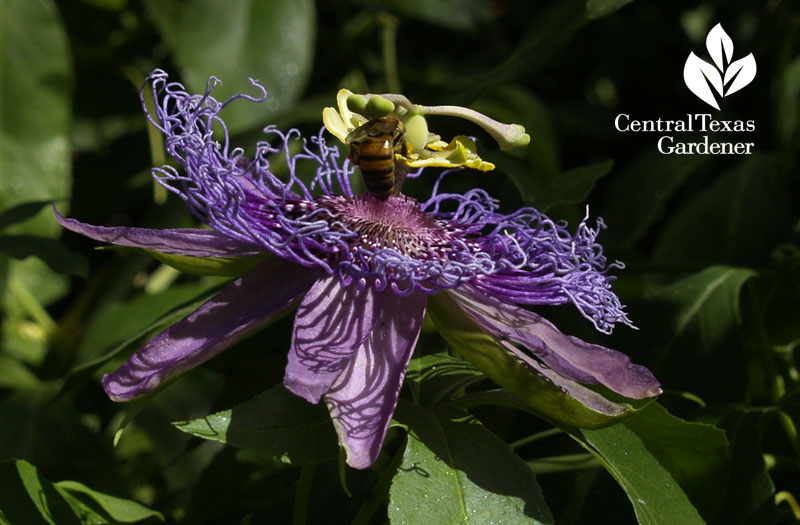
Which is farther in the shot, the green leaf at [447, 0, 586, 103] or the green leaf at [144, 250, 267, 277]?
the green leaf at [447, 0, 586, 103]

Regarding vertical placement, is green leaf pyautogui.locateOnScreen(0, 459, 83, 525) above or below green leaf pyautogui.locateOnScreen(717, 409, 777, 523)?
below

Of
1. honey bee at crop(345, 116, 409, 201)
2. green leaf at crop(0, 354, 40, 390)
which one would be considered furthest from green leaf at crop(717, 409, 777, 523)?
green leaf at crop(0, 354, 40, 390)

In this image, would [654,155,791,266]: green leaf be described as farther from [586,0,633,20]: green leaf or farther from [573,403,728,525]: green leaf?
[573,403,728,525]: green leaf

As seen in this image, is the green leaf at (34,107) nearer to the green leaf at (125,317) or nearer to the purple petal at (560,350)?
the green leaf at (125,317)

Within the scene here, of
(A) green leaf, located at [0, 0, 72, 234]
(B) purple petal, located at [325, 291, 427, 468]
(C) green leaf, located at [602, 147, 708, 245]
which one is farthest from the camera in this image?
(A) green leaf, located at [0, 0, 72, 234]

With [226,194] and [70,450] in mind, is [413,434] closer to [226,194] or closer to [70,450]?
[226,194]

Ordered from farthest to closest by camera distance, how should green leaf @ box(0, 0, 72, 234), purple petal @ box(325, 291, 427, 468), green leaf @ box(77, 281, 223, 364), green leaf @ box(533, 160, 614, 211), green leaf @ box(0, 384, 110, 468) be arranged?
green leaf @ box(0, 0, 72, 234) → green leaf @ box(77, 281, 223, 364) → green leaf @ box(0, 384, 110, 468) → green leaf @ box(533, 160, 614, 211) → purple petal @ box(325, 291, 427, 468)

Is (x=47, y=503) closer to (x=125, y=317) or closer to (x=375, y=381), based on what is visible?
(x=375, y=381)
